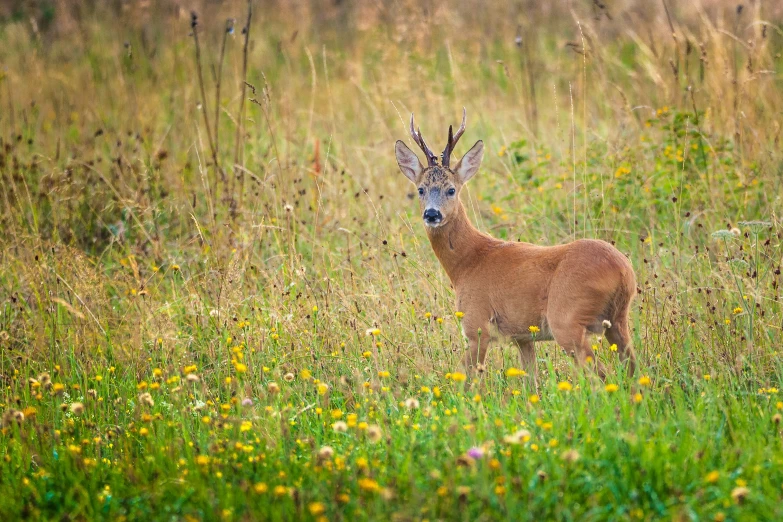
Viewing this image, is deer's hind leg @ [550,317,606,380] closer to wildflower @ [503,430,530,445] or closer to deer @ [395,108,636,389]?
deer @ [395,108,636,389]

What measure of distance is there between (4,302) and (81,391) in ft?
3.95

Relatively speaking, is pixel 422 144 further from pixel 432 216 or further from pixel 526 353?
pixel 526 353

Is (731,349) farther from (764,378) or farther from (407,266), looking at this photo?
(407,266)

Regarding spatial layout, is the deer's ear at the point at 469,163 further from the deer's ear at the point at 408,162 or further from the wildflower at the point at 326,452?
the wildflower at the point at 326,452

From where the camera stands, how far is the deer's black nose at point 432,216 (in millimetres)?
5316

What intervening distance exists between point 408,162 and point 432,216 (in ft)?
2.23

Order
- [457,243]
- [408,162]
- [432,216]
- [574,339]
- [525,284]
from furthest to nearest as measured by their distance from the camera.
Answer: [408,162] → [457,243] → [432,216] → [525,284] → [574,339]

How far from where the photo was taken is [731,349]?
454 cm

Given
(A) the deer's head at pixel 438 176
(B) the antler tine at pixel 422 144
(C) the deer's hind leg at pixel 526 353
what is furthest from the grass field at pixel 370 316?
(B) the antler tine at pixel 422 144

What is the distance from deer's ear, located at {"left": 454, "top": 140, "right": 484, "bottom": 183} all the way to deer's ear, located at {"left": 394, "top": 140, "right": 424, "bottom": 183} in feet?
0.77

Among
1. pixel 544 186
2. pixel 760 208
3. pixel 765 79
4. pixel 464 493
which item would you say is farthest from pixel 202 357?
pixel 765 79

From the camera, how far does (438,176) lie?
18.4 ft

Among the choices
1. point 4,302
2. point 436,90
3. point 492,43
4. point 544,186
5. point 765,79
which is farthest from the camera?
point 492,43

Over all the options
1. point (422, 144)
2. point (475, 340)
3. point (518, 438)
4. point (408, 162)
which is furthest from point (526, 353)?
point (518, 438)
